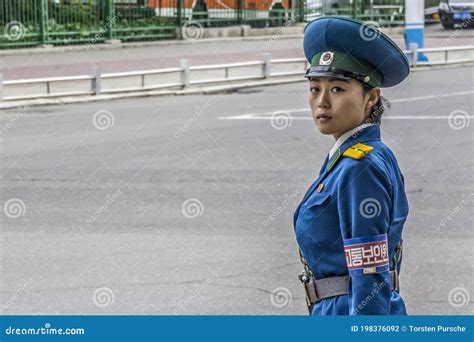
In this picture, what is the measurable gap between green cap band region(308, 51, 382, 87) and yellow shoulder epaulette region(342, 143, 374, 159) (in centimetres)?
21

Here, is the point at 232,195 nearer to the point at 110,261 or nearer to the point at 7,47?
the point at 110,261

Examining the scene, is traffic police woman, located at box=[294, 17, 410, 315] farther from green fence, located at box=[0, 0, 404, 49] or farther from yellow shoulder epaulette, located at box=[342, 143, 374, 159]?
green fence, located at box=[0, 0, 404, 49]

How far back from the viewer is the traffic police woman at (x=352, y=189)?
346 cm

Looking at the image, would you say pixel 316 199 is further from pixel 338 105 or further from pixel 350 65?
pixel 350 65

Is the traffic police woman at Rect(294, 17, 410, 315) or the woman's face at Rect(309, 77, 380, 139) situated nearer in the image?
the traffic police woman at Rect(294, 17, 410, 315)

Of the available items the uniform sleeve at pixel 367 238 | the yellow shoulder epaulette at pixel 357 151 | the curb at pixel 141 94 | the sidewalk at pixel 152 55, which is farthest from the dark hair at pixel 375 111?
the sidewalk at pixel 152 55

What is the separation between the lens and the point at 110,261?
909 centimetres

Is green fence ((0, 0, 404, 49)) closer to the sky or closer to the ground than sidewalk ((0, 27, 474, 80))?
closer to the sky

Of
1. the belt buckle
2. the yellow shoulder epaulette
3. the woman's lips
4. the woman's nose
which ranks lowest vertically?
the belt buckle

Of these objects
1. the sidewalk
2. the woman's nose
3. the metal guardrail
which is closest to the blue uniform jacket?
the woman's nose

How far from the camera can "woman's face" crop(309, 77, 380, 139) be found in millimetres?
3637

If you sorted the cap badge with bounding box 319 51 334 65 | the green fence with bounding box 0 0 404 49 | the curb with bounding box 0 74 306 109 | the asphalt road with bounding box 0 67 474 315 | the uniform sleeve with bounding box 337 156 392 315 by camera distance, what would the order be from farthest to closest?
the green fence with bounding box 0 0 404 49
the curb with bounding box 0 74 306 109
the asphalt road with bounding box 0 67 474 315
the cap badge with bounding box 319 51 334 65
the uniform sleeve with bounding box 337 156 392 315

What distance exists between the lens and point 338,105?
3.63 m

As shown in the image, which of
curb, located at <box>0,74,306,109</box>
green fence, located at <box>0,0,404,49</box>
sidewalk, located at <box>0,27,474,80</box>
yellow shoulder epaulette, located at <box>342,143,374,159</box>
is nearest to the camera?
yellow shoulder epaulette, located at <box>342,143,374,159</box>
